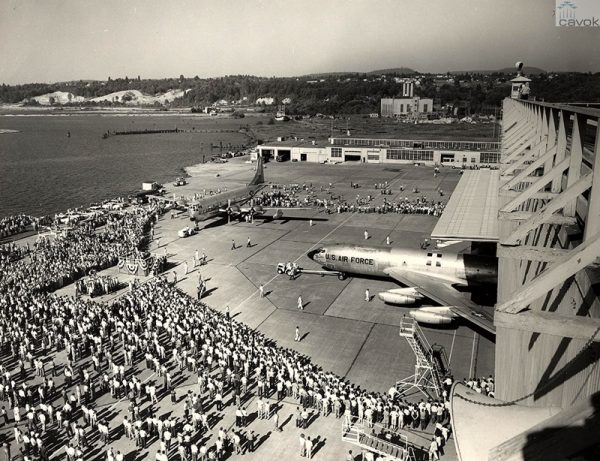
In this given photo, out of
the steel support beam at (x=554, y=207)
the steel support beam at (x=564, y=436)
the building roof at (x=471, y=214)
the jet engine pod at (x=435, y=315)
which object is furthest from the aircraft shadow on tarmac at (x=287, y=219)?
the steel support beam at (x=564, y=436)

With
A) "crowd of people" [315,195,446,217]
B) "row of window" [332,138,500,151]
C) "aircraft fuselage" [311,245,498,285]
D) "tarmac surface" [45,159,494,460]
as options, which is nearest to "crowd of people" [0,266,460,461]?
"tarmac surface" [45,159,494,460]

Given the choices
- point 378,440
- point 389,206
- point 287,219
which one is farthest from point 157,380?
point 389,206

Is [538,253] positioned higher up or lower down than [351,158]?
higher up

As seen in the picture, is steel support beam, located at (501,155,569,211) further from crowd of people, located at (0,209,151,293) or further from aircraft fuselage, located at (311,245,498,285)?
crowd of people, located at (0,209,151,293)

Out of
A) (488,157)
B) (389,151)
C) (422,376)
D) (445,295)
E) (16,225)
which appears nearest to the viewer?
(422,376)

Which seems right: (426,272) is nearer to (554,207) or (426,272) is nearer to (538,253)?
(538,253)

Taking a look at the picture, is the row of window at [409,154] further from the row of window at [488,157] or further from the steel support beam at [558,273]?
the steel support beam at [558,273]

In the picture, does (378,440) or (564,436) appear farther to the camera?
(378,440)
